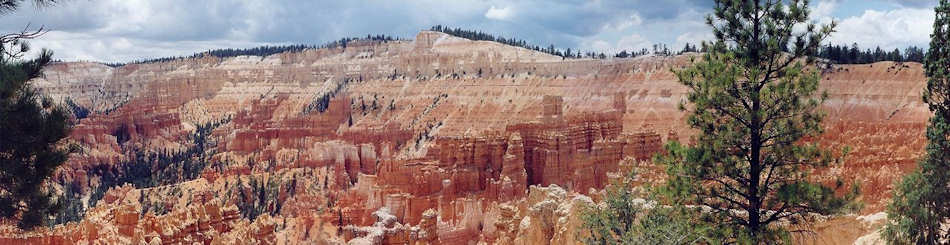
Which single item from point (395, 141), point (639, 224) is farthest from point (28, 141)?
point (395, 141)

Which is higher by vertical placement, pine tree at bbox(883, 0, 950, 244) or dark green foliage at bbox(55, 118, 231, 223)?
pine tree at bbox(883, 0, 950, 244)

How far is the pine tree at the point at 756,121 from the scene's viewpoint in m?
15.4

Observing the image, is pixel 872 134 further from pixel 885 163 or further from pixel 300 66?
pixel 300 66

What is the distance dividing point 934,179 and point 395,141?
2666 inches

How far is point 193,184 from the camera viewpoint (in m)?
69.0

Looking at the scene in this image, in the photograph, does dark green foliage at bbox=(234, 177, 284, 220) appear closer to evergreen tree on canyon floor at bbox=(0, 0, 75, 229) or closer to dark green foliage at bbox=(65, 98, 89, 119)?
evergreen tree on canyon floor at bbox=(0, 0, 75, 229)

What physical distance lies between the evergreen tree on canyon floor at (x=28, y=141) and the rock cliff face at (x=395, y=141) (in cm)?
578

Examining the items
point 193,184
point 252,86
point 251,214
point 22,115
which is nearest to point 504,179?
point 251,214

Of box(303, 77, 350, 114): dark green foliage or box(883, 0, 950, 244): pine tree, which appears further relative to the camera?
box(303, 77, 350, 114): dark green foliage

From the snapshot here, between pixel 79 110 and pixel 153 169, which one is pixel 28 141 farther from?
pixel 79 110

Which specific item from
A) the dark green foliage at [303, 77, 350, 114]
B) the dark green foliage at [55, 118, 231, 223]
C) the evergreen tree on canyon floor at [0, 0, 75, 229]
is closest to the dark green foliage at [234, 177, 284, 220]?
the dark green foliage at [55, 118, 231, 223]

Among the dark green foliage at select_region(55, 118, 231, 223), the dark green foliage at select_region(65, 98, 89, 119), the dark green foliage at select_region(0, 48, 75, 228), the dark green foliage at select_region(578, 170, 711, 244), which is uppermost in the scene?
the dark green foliage at select_region(0, 48, 75, 228)

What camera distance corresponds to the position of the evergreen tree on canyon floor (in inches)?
544

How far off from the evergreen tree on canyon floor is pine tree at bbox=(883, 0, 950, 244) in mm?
17662
